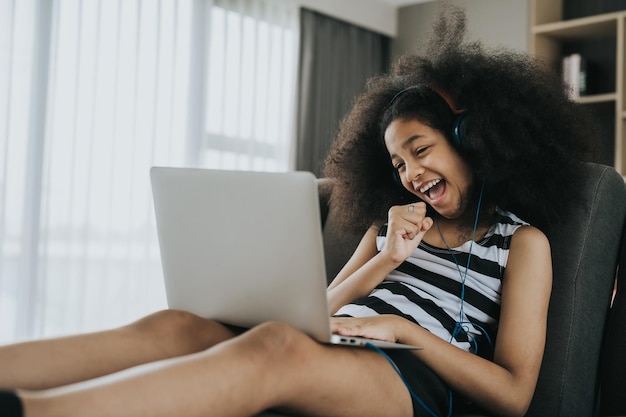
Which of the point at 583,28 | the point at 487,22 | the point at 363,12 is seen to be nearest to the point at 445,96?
the point at 583,28

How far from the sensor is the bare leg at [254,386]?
87 centimetres

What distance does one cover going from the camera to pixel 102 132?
3.33 m

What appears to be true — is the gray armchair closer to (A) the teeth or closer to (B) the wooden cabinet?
(A) the teeth

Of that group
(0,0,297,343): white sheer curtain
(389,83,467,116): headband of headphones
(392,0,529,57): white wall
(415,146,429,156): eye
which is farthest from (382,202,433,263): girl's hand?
(392,0,529,57): white wall

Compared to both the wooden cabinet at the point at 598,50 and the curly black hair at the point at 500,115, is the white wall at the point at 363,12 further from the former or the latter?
the curly black hair at the point at 500,115

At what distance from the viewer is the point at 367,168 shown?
1771mm

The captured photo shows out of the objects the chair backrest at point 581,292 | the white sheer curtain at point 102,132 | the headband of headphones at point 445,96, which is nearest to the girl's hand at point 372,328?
the chair backrest at point 581,292

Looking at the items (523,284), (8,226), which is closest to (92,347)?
(523,284)

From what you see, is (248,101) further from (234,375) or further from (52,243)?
(234,375)

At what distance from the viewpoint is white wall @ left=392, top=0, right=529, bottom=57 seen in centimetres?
421

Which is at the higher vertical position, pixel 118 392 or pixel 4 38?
pixel 4 38

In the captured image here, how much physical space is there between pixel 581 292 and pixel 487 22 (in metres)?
3.35

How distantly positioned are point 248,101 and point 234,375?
3.16 metres

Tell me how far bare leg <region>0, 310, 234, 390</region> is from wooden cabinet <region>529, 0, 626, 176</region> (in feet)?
9.38
